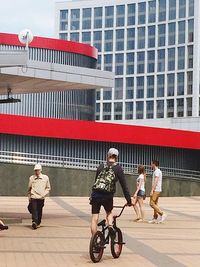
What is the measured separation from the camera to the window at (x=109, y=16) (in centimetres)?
10200

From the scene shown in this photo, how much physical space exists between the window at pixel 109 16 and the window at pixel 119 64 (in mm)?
5193

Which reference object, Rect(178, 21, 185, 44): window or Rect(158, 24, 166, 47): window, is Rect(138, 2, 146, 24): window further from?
Rect(178, 21, 185, 44): window

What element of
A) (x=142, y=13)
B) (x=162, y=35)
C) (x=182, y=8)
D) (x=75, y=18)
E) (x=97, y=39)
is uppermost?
(x=75, y=18)

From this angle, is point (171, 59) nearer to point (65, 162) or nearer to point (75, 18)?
point (75, 18)

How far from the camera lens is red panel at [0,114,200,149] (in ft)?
118

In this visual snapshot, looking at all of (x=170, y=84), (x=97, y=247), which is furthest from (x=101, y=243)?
(x=170, y=84)

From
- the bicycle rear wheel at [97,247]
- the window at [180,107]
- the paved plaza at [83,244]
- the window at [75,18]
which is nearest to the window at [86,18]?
the window at [75,18]

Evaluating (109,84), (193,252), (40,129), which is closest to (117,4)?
(40,129)

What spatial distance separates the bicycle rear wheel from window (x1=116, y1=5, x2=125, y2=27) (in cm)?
9281

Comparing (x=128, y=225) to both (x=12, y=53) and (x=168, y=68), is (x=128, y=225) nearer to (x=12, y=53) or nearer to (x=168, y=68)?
(x=12, y=53)

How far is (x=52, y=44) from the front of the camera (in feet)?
151

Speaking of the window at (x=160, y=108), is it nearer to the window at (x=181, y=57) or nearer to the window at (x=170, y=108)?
the window at (x=170, y=108)

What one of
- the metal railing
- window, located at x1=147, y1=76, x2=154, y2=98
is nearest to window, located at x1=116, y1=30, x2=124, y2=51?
window, located at x1=147, y1=76, x2=154, y2=98

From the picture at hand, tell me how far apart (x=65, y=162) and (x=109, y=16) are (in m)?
68.9
